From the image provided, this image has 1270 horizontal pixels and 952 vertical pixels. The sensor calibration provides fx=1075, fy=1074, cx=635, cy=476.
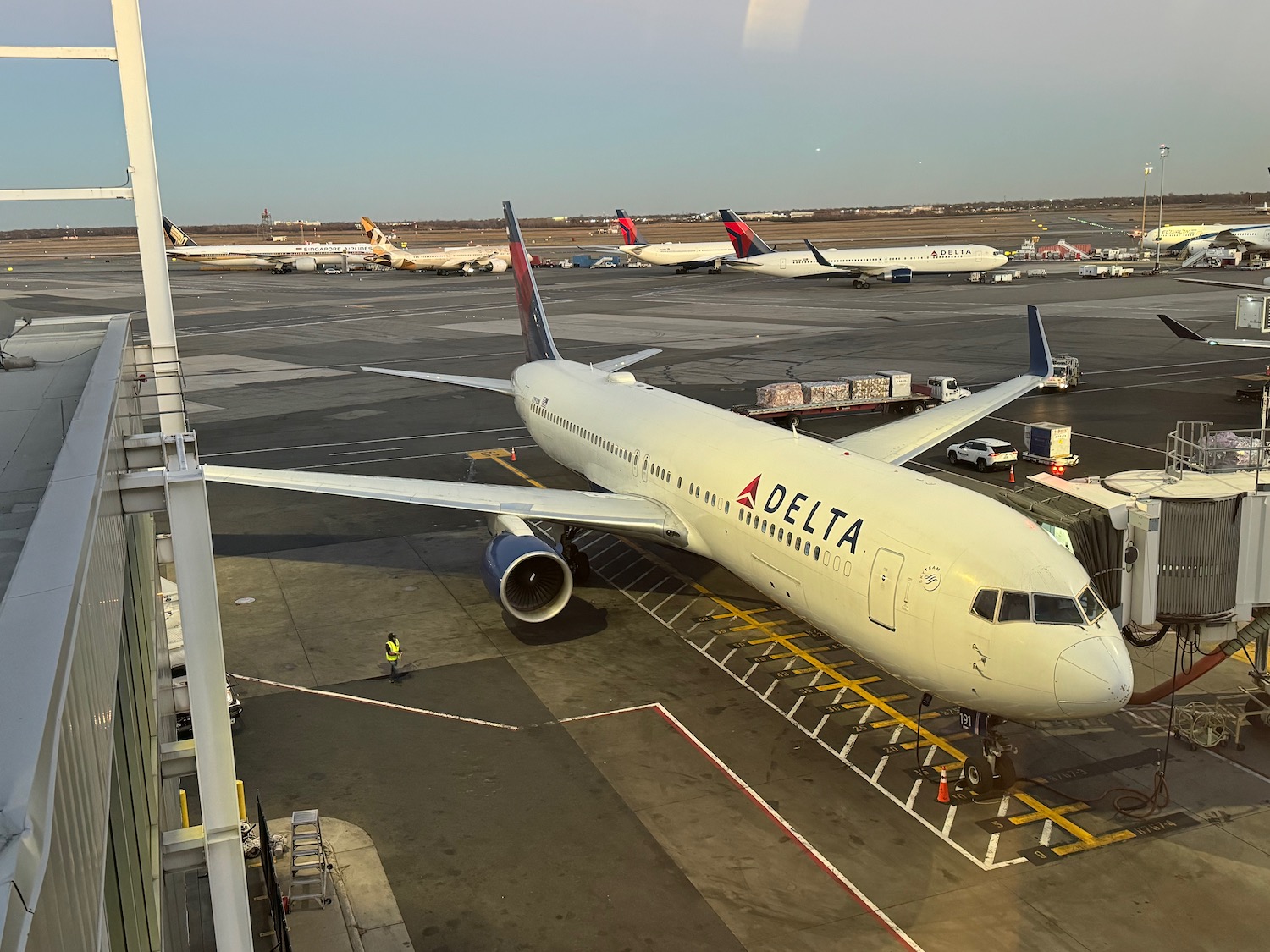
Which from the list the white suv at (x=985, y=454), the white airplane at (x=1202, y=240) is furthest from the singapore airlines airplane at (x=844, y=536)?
the white airplane at (x=1202, y=240)

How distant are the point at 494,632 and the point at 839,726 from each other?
9434 millimetres

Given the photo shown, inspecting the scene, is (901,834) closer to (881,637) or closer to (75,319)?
(881,637)

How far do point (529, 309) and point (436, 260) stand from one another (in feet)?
402

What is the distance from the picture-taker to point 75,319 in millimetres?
22031

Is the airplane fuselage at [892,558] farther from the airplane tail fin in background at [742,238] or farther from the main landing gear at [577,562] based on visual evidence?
the airplane tail fin in background at [742,238]

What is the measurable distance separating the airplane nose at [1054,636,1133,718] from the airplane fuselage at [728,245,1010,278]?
10955 cm

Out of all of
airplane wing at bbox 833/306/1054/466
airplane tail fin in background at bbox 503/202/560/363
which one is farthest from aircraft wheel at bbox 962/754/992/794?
airplane tail fin in background at bbox 503/202/560/363

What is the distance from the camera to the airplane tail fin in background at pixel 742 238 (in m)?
122

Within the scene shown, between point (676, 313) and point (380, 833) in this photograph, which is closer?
point (380, 833)

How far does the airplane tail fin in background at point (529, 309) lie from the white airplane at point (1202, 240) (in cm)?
11019

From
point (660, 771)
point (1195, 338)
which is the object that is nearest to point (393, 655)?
point (660, 771)

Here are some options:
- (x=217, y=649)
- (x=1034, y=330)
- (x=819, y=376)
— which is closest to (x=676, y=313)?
(x=819, y=376)

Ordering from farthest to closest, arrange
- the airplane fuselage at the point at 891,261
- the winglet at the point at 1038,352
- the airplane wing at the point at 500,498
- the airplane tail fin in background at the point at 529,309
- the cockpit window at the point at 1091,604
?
the airplane fuselage at the point at 891,261 → the airplane tail fin in background at the point at 529,309 → the winglet at the point at 1038,352 → the airplane wing at the point at 500,498 → the cockpit window at the point at 1091,604

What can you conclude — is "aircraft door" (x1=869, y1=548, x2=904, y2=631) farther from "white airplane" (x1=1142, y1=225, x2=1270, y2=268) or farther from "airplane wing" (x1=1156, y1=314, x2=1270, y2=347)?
"white airplane" (x1=1142, y1=225, x2=1270, y2=268)
